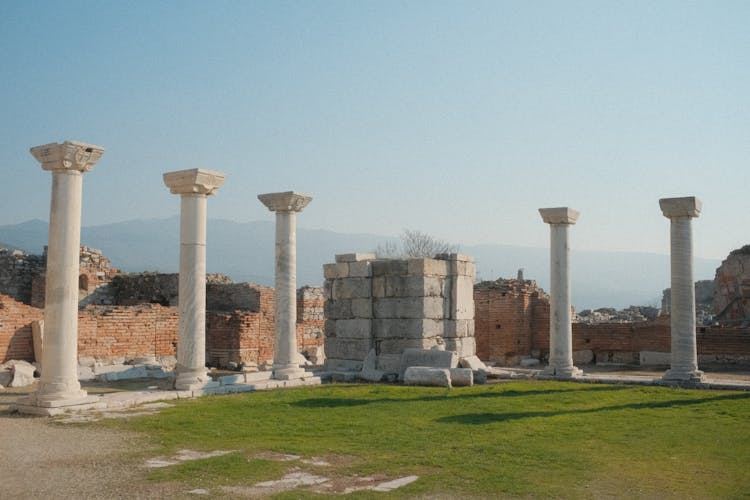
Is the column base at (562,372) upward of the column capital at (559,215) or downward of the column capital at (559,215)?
downward

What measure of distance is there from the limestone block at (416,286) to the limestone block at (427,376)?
2111mm

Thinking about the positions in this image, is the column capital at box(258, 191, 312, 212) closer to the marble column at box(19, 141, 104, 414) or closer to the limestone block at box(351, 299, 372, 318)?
the limestone block at box(351, 299, 372, 318)

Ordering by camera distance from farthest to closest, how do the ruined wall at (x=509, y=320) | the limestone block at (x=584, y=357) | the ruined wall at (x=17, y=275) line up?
the ruined wall at (x=17, y=275)
the ruined wall at (x=509, y=320)
the limestone block at (x=584, y=357)

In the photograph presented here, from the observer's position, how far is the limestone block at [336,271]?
58.6ft

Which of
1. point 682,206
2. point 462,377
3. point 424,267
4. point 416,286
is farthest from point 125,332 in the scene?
point 682,206

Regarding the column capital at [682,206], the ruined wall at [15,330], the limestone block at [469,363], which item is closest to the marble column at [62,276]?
the ruined wall at [15,330]

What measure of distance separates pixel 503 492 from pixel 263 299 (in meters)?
18.6

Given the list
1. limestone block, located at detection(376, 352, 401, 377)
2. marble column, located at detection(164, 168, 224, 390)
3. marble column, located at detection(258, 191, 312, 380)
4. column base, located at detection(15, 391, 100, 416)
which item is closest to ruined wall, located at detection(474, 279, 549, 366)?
limestone block, located at detection(376, 352, 401, 377)

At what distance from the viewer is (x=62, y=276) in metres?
11.1

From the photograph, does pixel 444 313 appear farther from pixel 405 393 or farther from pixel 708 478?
pixel 708 478

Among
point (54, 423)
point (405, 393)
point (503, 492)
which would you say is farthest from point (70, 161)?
point (503, 492)

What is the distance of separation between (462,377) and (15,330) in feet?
34.7

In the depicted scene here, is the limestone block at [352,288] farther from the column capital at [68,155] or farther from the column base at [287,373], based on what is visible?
the column capital at [68,155]

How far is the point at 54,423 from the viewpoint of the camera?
997cm
